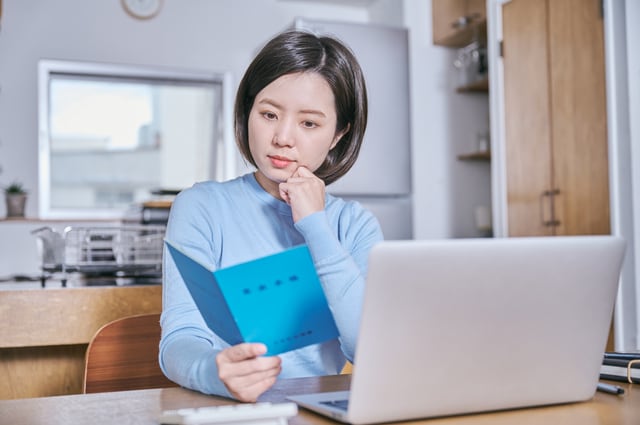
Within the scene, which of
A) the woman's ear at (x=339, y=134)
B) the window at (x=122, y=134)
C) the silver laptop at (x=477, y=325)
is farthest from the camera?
the window at (x=122, y=134)

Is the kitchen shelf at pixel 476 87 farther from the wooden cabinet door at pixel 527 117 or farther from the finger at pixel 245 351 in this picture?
the finger at pixel 245 351

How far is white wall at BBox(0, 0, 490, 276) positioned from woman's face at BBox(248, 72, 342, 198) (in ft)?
9.36

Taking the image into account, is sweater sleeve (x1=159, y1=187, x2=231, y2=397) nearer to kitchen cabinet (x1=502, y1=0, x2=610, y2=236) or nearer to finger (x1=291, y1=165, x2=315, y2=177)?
finger (x1=291, y1=165, x2=315, y2=177)

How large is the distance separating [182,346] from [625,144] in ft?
7.00

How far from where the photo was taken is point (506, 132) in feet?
11.0

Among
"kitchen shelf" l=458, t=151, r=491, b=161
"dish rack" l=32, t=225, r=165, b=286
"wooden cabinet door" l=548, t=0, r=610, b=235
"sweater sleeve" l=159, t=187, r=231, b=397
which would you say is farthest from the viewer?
"kitchen shelf" l=458, t=151, r=491, b=161

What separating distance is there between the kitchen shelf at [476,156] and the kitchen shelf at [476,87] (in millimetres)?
374

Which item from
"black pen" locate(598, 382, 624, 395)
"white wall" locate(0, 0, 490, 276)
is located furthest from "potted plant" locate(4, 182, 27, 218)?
"black pen" locate(598, 382, 624, 395)

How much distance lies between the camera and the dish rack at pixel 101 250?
68.4 inches

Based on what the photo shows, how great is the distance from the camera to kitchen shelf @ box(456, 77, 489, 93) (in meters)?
3.74

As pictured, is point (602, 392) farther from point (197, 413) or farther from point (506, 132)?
point (506, 132)

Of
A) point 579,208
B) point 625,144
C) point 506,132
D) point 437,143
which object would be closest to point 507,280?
point 625,144

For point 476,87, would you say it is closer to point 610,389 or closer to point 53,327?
point 53,327

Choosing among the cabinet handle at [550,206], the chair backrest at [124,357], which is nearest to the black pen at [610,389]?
the chair backrest at [124,357]
